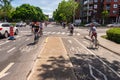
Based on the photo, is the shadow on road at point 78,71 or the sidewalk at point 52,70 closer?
the sidewalk at point 52,70

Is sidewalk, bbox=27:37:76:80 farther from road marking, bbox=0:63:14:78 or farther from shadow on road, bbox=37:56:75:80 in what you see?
road marking, bbox=0:63:14:78

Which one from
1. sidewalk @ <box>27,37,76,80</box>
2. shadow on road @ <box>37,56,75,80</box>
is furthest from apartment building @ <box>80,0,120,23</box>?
shadow on road @ <box>37,56,75,80</box>

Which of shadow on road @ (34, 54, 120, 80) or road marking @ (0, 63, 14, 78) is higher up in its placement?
road marking @ (0, 63, 14, 78)

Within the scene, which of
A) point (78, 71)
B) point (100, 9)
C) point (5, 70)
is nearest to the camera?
Result: point (5, 70)

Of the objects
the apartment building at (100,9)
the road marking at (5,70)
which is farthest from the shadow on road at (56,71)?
the apartment building at (100,9)

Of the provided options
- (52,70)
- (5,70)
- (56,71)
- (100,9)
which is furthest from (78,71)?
(100,9)

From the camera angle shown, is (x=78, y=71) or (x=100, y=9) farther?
(x=100, y=9)

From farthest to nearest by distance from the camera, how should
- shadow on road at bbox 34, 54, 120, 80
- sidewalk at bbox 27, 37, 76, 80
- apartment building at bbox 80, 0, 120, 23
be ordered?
apartment building at bbox 80, 0, 120, 23 → shadow on road at bbox 34, 54, 120, 80 → sidewalk at bbox 27, 37, 76, 80

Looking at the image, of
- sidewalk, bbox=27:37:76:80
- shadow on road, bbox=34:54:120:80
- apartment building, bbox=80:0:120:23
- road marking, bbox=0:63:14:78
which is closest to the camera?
sidewalk, bbox=27:37:76:80

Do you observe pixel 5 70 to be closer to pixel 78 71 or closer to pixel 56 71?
pixel 56 71

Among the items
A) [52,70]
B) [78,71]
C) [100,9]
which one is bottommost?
[78,71]

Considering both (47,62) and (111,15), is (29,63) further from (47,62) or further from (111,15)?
(111,15)

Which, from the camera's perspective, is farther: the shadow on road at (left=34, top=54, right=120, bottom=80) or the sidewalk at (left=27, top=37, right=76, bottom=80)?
the shadow on road at (left=34, top=54, right=120, bottom=80)

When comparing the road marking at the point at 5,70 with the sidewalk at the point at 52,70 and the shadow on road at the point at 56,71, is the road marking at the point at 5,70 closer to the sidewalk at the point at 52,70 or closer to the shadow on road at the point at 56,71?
the sidewalk at the point at 52,70
